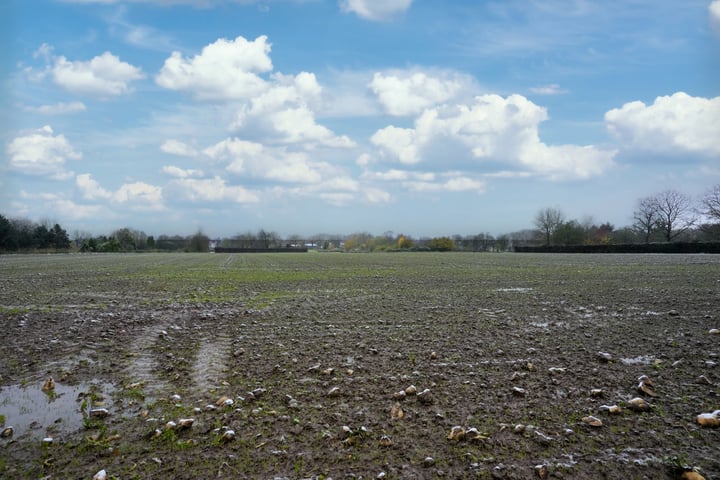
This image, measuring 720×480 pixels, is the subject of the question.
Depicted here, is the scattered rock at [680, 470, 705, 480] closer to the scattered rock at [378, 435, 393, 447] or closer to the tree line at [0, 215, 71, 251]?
the scattered rock at [378, 435, 393, 447]

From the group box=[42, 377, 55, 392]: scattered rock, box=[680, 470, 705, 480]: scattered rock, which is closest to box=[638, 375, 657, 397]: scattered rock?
box=[680, 470, 705, 480]: scattered rock

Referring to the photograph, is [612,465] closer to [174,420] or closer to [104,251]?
[174,420]

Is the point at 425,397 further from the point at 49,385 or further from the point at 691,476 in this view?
the point at 49,385

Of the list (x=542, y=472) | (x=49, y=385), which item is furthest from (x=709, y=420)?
(x=49, y=385)

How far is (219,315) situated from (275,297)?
13.1ft

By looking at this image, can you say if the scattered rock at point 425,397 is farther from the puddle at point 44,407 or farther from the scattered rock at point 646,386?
the puddle at point 44,407

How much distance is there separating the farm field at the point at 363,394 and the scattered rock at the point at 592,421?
0.09 feet

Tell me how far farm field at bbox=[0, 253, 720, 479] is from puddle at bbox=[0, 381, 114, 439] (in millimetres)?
29

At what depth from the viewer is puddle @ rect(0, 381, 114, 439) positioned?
17.0ft

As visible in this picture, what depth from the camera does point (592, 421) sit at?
4.87m

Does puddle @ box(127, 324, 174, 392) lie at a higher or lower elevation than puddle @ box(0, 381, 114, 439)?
higher

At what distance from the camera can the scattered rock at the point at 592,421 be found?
15.8 ft

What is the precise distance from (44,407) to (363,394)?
378cm

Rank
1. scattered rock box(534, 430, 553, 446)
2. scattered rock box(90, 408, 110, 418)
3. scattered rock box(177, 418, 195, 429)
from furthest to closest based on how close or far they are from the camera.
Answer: scattered rock box(90, 408, 110, 418) < scattered rock box(177, 418, 195, 429) < scattered rock box(534, 430, 553, 446)
